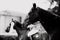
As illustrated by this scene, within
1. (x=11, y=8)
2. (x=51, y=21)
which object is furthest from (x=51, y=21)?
(x=11, y=8)

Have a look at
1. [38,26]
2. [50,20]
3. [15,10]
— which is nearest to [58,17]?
[50,20]

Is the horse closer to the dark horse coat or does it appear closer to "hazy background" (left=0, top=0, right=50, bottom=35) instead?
the dark horse coat

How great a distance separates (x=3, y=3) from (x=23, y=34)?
52.6 inches

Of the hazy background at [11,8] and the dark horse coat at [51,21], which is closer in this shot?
the dark horse coat at [51,21]

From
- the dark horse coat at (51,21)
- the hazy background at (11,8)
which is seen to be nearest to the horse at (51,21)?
the dark horse coat at (51,21)

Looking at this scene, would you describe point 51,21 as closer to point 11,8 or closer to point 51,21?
point 51,21

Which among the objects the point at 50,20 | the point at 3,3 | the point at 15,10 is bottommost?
the point at 15,10

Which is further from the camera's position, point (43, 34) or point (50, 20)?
point (43, 34)

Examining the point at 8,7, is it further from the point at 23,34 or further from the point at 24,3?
the point at 23,34

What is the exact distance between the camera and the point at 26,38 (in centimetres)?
69

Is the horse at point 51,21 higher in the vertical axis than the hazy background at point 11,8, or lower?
higher

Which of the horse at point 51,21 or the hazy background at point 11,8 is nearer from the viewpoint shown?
the horse at point 51,21

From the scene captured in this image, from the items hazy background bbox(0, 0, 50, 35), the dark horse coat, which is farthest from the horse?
hazy background bbox(0, 0, 50, 35)

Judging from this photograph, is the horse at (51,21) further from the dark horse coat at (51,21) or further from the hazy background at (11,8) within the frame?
the hazy background at (11,8)
